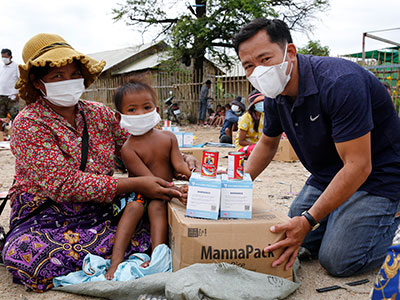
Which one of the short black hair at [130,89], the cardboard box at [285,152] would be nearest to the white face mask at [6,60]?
the cardboard box at [285,152]

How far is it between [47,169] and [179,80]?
1561 centimetres

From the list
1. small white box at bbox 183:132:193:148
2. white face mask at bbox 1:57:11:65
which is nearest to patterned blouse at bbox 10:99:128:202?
small white box at bbox 183:132:193:148

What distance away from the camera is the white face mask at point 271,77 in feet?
7.35

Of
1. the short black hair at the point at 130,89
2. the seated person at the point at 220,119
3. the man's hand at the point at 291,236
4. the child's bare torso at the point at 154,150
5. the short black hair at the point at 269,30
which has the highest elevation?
the short black hair at the point at 269,30

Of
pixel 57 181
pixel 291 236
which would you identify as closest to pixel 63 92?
pixel 57 181

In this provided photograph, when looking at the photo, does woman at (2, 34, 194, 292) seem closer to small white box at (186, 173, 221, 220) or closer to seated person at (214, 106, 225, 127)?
small white box at (186, 173, 221, 220)

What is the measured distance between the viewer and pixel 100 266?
2.24 meters

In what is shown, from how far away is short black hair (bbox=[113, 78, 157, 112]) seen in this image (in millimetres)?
2582

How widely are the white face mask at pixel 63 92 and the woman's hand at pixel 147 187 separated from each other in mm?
612

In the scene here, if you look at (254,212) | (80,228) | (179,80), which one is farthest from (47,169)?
(179,80)

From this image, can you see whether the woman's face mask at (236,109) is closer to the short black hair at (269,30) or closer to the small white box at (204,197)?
the short black hair at (269,30)

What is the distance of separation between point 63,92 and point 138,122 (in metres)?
0.52

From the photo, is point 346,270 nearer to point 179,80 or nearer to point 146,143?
point 146,143

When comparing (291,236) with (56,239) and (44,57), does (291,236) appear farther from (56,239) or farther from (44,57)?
(44,57)
